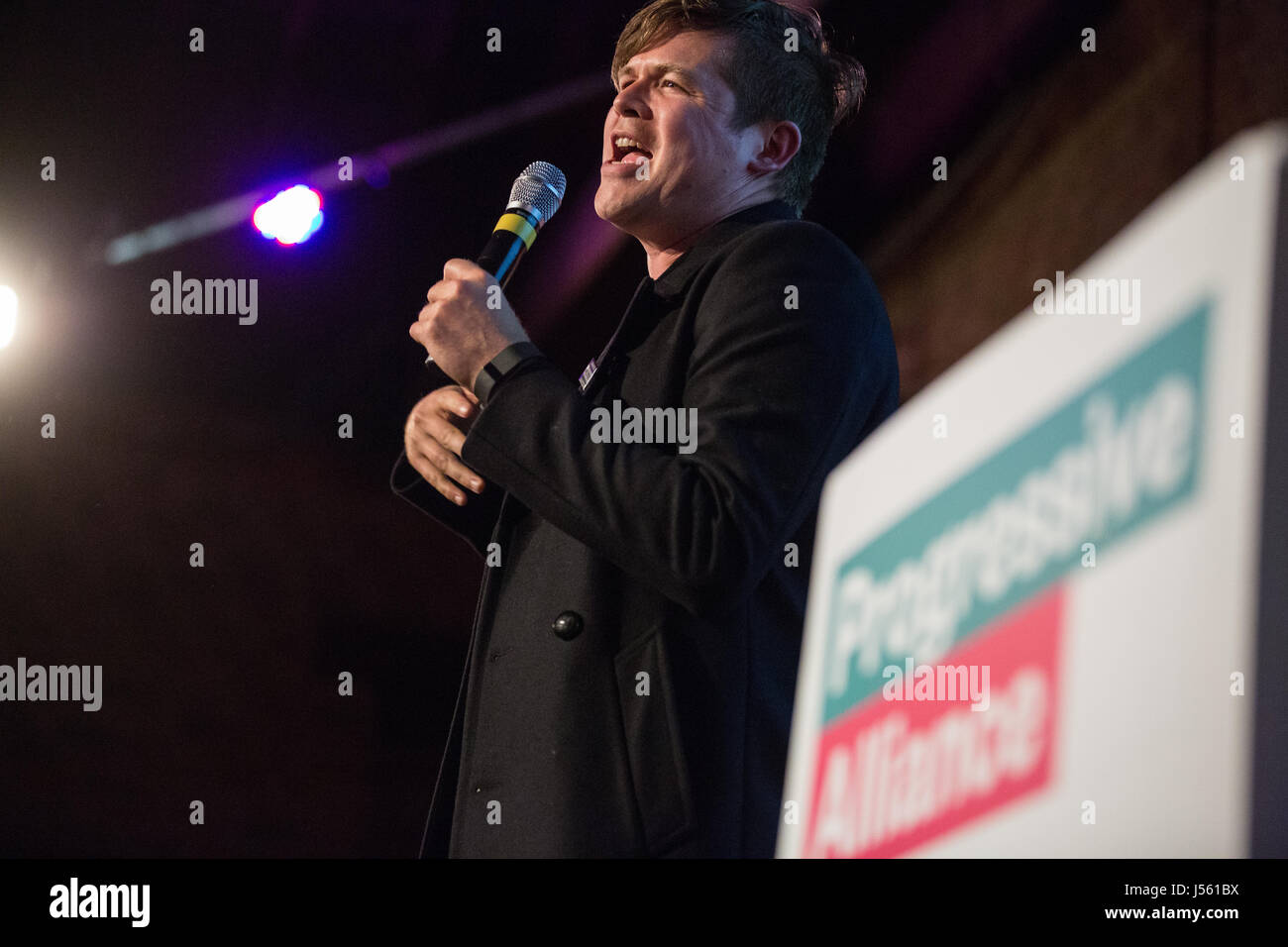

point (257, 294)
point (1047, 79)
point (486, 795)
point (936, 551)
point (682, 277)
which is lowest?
point (486, 795)

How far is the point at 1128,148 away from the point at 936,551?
229 cm

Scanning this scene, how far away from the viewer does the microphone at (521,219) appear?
5.07ft

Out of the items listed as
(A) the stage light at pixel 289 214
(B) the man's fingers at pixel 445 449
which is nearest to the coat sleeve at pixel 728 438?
(B) the man's fingers at pixel 445 449

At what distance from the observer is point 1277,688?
0.54 meters

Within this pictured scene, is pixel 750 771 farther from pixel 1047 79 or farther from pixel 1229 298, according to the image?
pixel 1047 79

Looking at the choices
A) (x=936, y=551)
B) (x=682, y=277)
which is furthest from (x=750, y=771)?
(x=936, y=551)

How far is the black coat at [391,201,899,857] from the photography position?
4.09 ft

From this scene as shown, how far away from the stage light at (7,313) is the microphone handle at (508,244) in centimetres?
147

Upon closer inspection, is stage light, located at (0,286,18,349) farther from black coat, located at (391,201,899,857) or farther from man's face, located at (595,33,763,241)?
black coat, located at (391,201,899,857)

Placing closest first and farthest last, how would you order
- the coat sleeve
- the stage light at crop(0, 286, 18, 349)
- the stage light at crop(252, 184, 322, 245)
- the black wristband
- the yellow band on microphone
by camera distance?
the coat sleeve, the black wristband, the yellow band on microphone, the stage light at crop(252, 184, 322, 245), the stage light at crop(0, 286, 18, 349)

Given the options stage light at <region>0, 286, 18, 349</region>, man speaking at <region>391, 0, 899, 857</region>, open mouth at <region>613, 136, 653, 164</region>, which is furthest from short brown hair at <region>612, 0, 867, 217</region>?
stage light at <region>0, 286, 18, 349</region>

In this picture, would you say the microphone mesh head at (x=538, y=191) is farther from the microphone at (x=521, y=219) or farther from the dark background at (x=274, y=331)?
the dark background at (x=274, y=331)

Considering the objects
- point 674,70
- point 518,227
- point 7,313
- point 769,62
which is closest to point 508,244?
point 518,227

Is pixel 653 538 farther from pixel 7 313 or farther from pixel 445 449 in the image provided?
pixel 7 313
